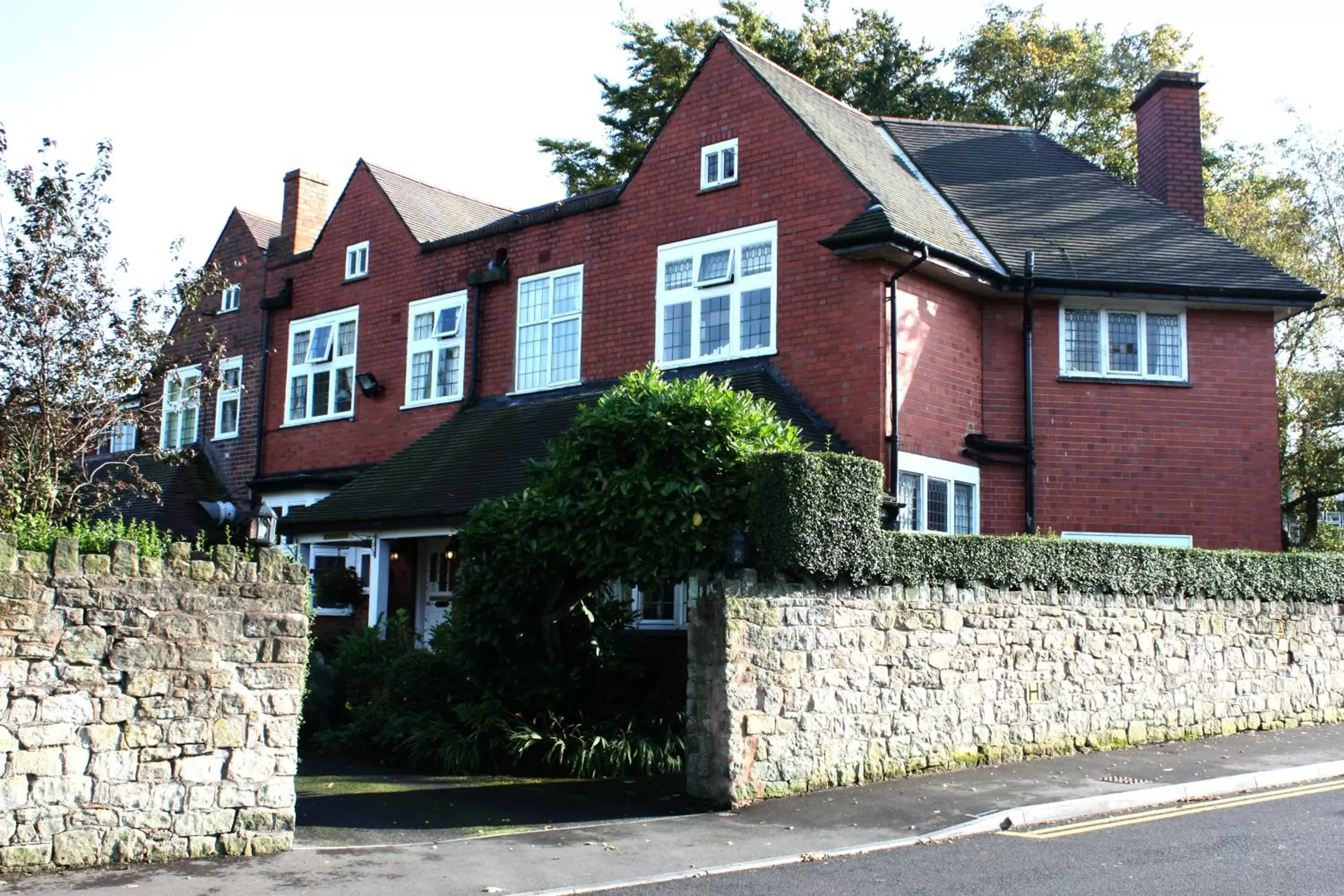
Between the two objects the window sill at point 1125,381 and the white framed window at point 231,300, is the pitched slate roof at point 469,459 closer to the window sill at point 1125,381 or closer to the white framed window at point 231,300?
the window sill at point 1125,381

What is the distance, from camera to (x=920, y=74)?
32.5 metres

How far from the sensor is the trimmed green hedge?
36.9ft

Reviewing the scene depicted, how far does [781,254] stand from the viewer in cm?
1702

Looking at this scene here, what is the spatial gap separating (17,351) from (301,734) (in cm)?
544

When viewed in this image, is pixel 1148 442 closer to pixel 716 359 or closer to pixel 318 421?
pixel 716 359

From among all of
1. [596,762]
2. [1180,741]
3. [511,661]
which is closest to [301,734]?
[511,661]

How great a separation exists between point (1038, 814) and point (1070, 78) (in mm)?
25659

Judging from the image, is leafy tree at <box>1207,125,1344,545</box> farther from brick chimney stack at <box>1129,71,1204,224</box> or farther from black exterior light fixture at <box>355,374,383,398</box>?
black exterior light fixture at <box>355,374,383,398</box>

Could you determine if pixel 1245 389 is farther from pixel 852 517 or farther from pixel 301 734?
pixel 301 734

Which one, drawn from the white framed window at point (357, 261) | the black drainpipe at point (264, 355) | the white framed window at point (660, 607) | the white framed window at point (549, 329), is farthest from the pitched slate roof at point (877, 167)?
the black drainpipe at point (264, 355)

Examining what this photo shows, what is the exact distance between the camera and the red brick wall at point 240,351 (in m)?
24.1

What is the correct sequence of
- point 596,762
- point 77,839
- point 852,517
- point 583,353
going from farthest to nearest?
point 583,353, point 596,762, point 852,517, point 77,839

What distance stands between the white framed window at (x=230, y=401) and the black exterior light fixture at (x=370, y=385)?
3.90m

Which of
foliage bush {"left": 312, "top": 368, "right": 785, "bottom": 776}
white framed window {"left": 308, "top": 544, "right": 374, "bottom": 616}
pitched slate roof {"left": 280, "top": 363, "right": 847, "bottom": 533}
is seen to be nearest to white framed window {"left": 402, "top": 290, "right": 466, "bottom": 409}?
pitched slate roof {"left": 280, "top": 363, "right": 847, "bottom": 533}
